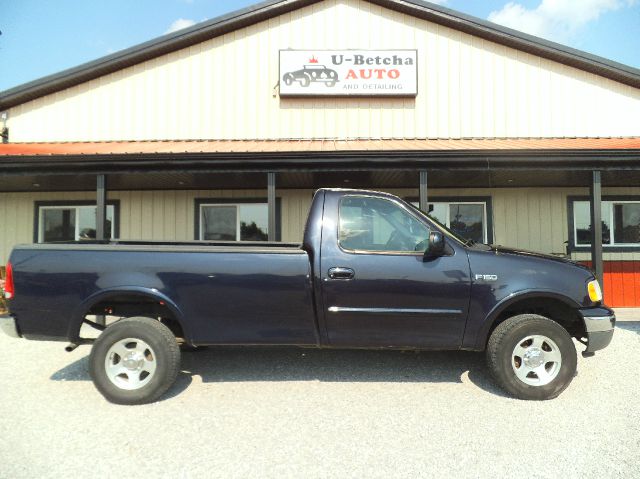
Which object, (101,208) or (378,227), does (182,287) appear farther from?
(101,208)

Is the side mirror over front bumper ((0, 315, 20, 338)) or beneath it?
over

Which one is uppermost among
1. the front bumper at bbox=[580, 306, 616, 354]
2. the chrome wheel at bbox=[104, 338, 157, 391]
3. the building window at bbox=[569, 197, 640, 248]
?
the building window at bbox=[569, 197, 640, 248]

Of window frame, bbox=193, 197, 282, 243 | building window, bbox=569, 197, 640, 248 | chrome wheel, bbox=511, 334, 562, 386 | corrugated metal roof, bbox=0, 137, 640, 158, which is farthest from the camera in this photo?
window frame, bbox=193, 197, 282, 243

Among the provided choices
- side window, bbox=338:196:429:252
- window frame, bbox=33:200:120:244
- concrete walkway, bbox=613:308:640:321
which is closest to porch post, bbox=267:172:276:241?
side window, bbox=338:196:429:252

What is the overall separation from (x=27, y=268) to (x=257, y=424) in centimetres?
255

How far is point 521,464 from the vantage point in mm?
2318

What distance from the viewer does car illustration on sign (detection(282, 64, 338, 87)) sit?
29.5 ft

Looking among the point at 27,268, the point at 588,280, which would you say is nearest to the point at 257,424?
the point at 27,268

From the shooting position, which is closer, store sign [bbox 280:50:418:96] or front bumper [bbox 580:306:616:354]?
front bumper [bbox 580:306:616:354]

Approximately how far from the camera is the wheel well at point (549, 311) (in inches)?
135

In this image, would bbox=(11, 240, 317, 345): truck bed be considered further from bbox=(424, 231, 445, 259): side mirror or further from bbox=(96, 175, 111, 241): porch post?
bbox=(96, 175, 111, 241): porch post

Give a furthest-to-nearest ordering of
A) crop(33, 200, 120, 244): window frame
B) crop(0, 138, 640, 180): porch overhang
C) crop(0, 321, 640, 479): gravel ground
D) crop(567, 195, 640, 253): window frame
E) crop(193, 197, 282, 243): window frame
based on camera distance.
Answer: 1. crop(33, 200, 120, 244): window frame
2. crop(193, 197, 282, 243): window frame
3. crop(567, 195, 640, 253): window frame
4. crop(0, 138, 640, 180): porch overhang
5. crop(0, 321, 640, 479): gravel ground

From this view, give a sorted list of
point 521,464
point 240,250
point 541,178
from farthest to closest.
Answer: point 541,178 < point 240,250 < point 521,464

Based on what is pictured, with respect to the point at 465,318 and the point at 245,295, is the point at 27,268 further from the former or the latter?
the point at 465,318
